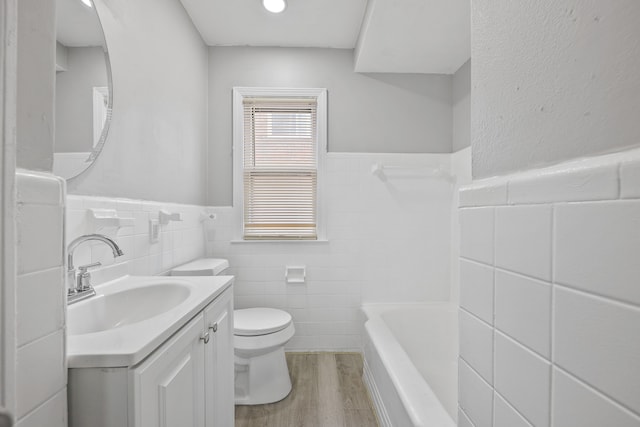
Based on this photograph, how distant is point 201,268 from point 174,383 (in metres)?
1.12

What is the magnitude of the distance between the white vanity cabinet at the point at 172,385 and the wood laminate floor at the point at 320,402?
451 mm

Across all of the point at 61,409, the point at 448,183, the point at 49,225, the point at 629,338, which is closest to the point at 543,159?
the point at 629,338

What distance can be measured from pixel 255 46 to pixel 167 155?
1255 millimetres

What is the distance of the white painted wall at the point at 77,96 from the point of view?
1.08m

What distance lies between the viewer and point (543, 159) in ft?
1.68

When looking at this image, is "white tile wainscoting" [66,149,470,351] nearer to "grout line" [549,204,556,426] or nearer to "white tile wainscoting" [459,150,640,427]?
"white tile wainscoting" [459,150,640,427]

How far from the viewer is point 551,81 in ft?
1.63

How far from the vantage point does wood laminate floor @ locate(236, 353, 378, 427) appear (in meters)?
1.73

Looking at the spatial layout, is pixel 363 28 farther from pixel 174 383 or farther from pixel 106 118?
pixel 174 383

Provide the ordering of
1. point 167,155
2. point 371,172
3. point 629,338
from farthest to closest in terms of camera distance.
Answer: point 371,172 → point 167,155 → point 629,338

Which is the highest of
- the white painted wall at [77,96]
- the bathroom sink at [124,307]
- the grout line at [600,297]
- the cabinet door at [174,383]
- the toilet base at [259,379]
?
the white painted wall at [77,96]

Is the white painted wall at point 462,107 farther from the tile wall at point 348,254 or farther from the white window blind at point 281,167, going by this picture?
the white window blind at point 281,167

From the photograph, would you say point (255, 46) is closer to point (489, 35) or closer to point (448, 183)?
point (448, 183)

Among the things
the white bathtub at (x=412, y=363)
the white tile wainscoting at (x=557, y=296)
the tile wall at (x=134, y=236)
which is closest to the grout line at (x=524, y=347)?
the white tile wainscoting at (x=557, y=296)
